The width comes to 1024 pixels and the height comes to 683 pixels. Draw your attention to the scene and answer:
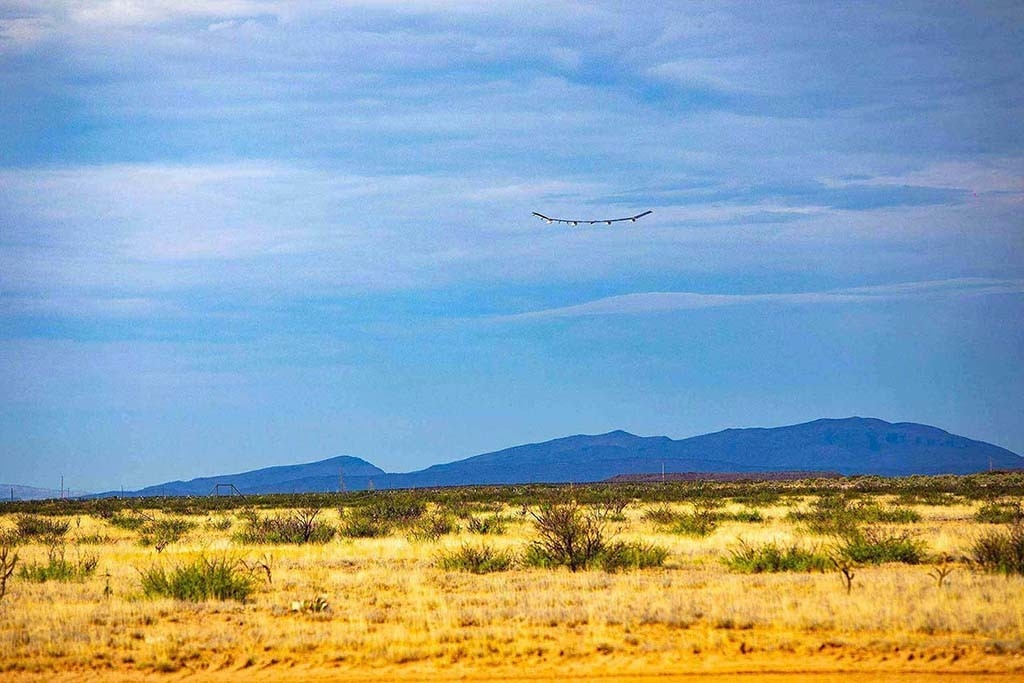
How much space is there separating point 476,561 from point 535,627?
7734 millimetres

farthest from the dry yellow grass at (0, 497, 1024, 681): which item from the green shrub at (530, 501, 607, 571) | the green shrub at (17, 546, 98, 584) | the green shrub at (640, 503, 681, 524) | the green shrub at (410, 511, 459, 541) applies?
the green shrub at (640, 503, 681, 524)

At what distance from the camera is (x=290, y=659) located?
1525 centimetres

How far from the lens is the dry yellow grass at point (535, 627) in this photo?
14.5 m

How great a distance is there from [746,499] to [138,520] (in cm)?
3131

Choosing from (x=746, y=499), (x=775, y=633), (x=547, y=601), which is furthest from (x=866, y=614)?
(x=746, y=499)

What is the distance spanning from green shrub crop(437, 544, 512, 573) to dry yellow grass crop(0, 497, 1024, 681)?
1128 millimetres

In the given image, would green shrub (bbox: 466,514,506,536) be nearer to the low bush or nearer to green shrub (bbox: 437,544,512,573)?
the low bush

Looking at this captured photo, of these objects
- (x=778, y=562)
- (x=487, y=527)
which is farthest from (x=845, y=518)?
(x=778, y=562)

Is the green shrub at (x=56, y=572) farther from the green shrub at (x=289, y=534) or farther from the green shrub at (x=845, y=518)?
the green shrub at (x=845, y=518)

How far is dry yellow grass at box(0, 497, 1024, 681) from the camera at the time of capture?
14516mm

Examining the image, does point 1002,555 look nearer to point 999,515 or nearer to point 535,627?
point 535,627

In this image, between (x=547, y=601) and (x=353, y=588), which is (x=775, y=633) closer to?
(x=547, y=601)

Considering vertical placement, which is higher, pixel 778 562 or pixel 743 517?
pixel 778 562

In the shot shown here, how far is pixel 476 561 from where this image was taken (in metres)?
24.2
